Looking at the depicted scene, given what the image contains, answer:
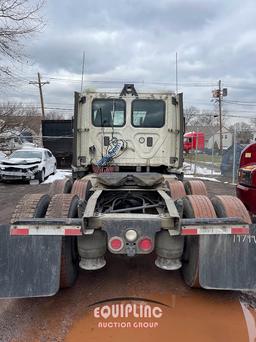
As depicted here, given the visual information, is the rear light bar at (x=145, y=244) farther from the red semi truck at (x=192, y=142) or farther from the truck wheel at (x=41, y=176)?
the red semi truck at (x=192, y=142)

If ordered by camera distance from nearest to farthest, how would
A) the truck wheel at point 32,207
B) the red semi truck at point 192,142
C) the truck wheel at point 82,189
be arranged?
the truck wheel at point 32,207 → the truck wheel at point 82,189 → the red semi truck at point 192,142

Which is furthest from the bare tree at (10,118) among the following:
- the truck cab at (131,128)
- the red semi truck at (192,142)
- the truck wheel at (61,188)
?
the truck wheel at (61,188)

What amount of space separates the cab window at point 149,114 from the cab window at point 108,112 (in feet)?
0.81

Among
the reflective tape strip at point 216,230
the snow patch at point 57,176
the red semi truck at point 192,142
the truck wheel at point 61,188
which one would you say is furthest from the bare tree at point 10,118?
the reflective tape strip at point 216,230

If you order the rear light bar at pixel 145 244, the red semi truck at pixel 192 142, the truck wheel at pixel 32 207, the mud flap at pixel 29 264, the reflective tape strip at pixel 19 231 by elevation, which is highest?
the red semi truck at pixel 192 142

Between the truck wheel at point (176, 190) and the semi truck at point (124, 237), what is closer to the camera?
the semi truck at point (124, 237)

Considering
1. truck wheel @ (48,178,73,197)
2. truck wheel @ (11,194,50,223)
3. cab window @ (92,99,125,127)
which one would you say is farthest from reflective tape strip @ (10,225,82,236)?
cab window @ (92,99,125,127)

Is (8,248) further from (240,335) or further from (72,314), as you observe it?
(240,335)

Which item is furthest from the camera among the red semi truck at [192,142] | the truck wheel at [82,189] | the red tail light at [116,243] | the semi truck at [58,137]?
the semi truck at [58,137]

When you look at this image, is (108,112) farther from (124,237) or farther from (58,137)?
(58,137)

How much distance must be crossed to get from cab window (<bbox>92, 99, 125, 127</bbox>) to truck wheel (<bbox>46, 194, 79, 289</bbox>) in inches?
124

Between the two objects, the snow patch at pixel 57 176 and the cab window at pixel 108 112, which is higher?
the cab window at pixel 108 112

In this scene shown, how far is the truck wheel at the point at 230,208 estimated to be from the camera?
4.30 meters

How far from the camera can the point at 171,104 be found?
24.6 feet
